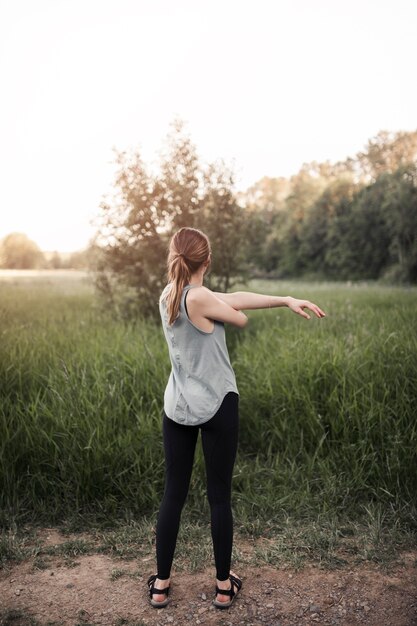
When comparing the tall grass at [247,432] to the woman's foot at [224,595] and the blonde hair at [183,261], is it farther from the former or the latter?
the blonde hair at [183,261]

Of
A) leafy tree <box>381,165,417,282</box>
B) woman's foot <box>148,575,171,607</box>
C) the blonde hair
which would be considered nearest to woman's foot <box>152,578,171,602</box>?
woman's foot <box>148,575,171,607</box>

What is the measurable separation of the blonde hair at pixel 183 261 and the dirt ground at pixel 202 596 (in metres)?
1.66

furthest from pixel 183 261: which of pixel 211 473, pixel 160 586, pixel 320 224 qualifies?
pixel 320 224

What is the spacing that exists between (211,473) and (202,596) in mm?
828

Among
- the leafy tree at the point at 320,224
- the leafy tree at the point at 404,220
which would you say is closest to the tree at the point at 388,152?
the leafy tree at the point at 320,224

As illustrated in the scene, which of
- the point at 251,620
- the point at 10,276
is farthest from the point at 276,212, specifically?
the point at 251,620

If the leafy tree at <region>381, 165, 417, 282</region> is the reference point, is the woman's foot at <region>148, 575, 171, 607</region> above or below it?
below

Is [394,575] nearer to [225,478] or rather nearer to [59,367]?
[225,478]

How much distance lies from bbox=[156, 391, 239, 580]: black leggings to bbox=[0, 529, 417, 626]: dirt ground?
246 mm

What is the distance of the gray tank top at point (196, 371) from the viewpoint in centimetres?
276

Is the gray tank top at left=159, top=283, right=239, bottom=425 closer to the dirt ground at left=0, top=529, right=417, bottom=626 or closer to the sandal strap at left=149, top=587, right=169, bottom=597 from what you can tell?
the sandal strap at left=149, top=587, right=169, bottom=597

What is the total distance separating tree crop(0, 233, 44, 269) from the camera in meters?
11.1

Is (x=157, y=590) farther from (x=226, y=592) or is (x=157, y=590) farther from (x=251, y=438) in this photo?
(x=251, y=438)

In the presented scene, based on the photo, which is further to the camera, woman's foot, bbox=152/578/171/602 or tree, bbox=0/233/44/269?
tree, bbox=0/233/44/269
